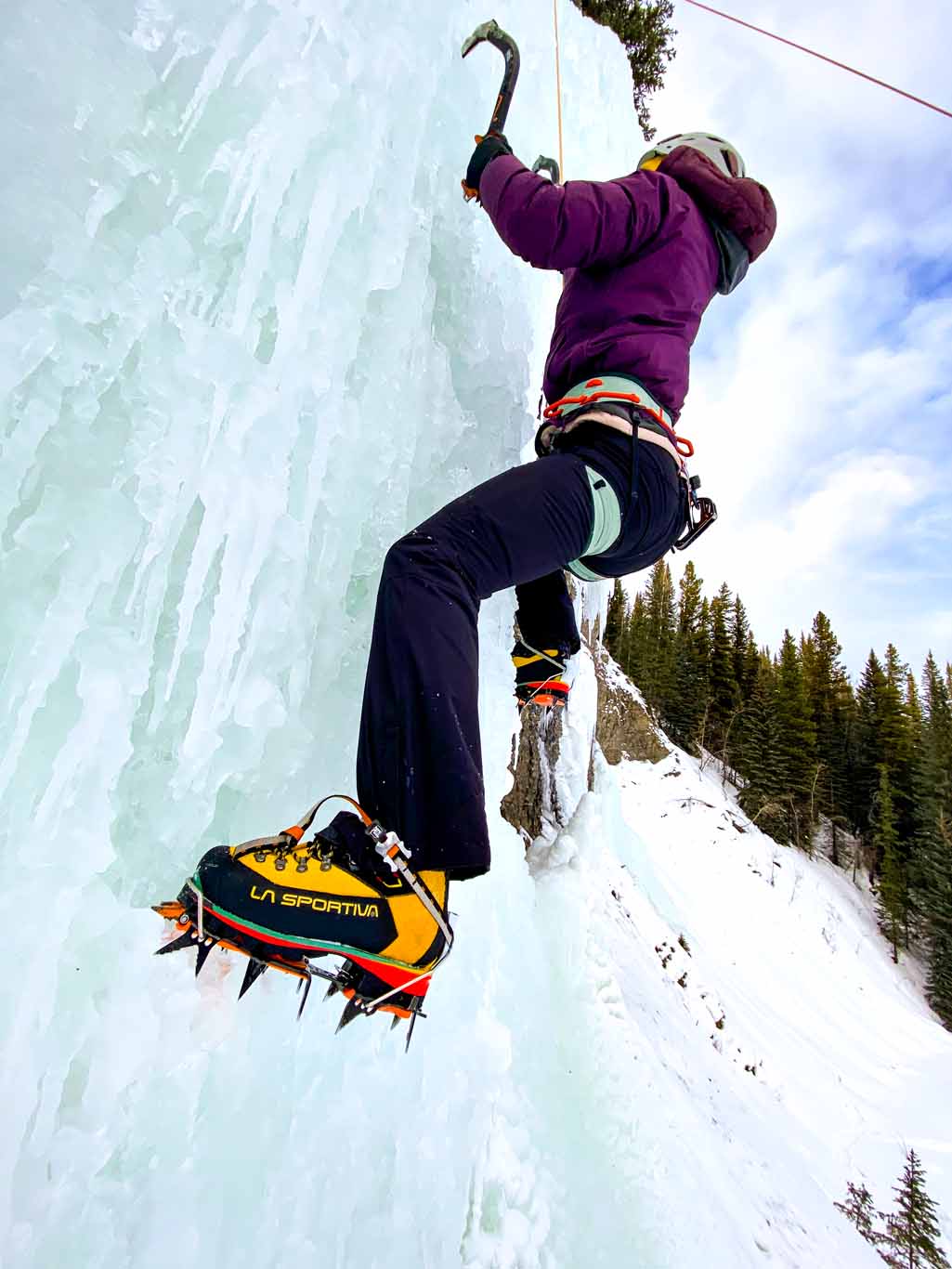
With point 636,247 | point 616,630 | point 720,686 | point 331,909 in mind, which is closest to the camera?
point 331,909

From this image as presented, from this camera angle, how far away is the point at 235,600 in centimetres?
138

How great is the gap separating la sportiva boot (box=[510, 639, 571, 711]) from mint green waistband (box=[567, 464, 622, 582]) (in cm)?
77

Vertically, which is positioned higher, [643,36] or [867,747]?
[643,36]

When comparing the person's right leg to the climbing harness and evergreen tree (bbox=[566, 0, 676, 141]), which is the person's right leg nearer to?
the climbing harness

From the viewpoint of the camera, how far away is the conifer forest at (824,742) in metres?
21.8

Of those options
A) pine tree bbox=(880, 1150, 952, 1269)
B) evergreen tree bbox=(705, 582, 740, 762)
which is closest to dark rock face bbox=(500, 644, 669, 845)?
pine tree bbox=(880, 1150, 952, 1269)

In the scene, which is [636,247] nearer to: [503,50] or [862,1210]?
[503,50]

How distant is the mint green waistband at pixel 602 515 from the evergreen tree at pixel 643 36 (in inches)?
329

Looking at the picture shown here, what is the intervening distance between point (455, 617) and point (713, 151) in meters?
1.45

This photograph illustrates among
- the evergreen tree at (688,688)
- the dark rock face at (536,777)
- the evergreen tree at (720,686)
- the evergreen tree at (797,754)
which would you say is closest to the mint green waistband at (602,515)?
the dark rock face at (536,777)

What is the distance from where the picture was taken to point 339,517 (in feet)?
5.62

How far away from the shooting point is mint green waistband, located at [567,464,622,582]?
56.4 inches

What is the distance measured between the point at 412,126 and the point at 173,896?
2.16 m

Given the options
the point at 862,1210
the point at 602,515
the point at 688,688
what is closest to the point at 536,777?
the point at 602,515
